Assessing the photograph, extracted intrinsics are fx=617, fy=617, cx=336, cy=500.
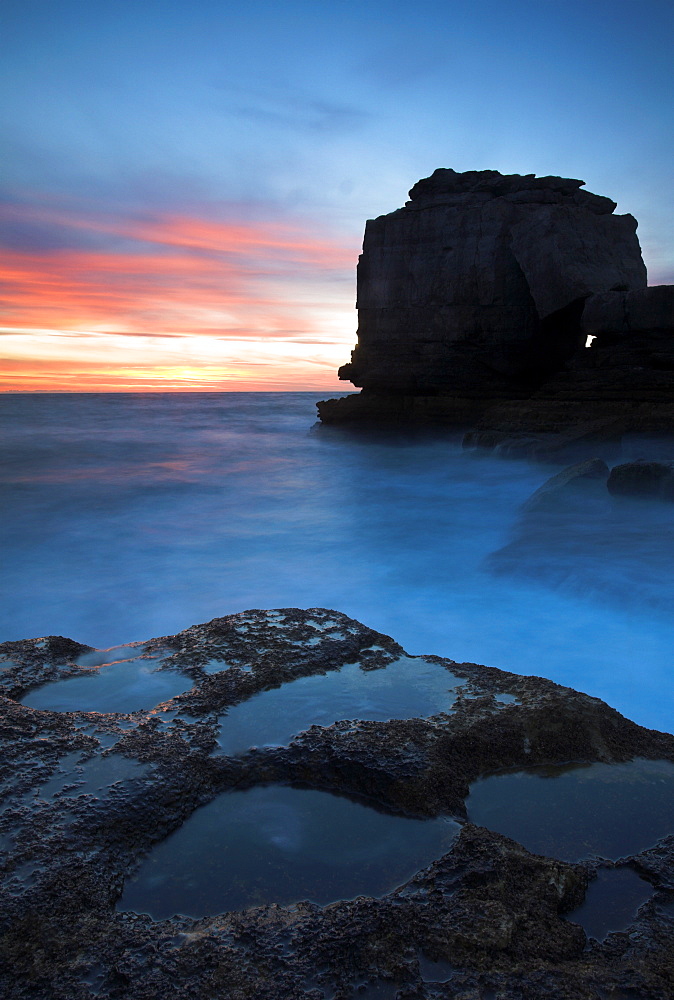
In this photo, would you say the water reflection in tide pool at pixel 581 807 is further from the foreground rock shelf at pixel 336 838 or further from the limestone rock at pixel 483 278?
the limestone rock at pixel 483 278

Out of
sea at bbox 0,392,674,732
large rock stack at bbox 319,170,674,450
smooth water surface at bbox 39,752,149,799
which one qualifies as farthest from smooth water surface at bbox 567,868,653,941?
large rock stack at bbox 319,170,674,450

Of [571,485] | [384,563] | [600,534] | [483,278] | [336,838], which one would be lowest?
[384,563]

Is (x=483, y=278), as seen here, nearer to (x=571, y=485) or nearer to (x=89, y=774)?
(x=571, y=485)

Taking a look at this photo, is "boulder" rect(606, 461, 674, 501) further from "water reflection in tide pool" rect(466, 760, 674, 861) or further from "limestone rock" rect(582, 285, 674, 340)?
"limestone rock" rect(582, 285, 674, 340)

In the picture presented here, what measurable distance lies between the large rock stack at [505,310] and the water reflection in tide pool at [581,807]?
1256cm

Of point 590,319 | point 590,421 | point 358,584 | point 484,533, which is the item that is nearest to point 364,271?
point 590,319

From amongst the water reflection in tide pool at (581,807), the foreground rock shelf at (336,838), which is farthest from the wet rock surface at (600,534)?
the water reflection in tide pool at (581,807)

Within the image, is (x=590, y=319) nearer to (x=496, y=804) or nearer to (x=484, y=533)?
(x=484, y=533)

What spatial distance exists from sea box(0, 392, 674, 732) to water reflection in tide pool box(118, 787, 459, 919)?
8.53 ft

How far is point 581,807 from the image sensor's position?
74.0 inches

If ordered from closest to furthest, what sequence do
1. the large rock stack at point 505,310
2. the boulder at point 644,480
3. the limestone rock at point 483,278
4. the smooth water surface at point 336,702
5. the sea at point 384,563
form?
the smooth water surface at point 336,702 → the sea at point 384,563 → the boulder at point 644,480 → the large rock stack at point 505,310 → the limestone rock at point 483,278

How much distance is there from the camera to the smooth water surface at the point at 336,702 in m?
2.20

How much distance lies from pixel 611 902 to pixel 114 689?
1.89m

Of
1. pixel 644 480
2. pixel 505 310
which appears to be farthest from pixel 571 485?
pixel 505 310
